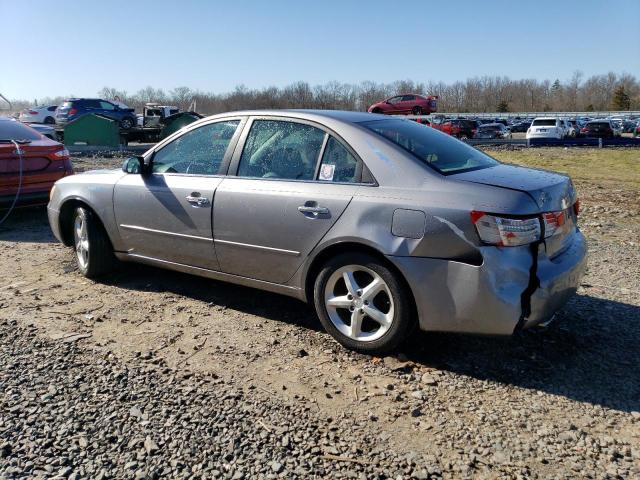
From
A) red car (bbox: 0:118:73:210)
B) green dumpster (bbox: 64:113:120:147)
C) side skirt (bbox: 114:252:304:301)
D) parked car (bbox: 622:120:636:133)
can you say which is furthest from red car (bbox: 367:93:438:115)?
side skirt (bbox: 114:252:304:301)

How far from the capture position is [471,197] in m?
3.19

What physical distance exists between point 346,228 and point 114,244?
2.54 meters

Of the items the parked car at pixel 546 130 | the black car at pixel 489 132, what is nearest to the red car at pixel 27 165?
the parked car at pixel 546 130

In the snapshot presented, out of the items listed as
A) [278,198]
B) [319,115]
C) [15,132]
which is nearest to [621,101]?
[15,132]

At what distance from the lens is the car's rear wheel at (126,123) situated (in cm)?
2703

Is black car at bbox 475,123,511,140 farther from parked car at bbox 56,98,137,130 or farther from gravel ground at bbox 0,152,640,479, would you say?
gravel ground at bbox 0,152,640,479

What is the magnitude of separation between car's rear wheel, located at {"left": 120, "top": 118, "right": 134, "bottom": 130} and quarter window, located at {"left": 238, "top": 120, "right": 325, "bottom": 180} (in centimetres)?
2438

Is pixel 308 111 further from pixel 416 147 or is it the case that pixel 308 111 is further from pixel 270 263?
pixel 270 263

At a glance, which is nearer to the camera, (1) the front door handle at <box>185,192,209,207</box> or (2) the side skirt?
(2) the side skirt

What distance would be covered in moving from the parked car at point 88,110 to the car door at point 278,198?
1017 inches

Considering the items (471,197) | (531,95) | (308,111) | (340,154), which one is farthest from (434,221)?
(531,95)

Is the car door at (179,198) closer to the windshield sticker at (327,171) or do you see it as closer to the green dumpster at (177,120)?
the windshield sticker at (327,171)

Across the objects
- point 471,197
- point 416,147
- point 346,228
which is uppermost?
point 416,147

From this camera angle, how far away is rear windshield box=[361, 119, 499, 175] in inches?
144
